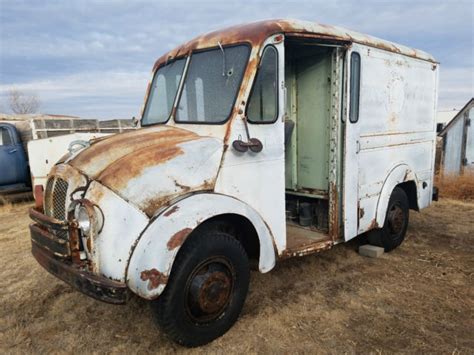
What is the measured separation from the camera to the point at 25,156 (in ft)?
31.7

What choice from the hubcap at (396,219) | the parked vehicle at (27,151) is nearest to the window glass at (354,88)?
the hubcap at (396,219)

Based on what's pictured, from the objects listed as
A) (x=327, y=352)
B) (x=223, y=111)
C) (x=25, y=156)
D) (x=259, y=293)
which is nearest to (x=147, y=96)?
(x=223, y=111)

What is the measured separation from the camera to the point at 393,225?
4887 millimetres

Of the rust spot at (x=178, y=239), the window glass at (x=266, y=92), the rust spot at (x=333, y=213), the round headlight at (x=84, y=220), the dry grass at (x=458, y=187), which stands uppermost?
the window glass at (x=266, y=92)

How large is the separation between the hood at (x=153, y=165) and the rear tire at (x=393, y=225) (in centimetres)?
294

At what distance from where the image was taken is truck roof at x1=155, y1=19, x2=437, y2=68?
3.14 m

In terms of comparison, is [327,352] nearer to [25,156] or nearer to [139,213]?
[139,213]

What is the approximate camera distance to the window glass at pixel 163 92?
12.1 ft

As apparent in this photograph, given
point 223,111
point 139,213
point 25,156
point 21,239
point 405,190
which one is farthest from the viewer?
point 25,156

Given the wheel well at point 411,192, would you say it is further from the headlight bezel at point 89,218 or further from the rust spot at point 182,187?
the headlight bezel at point 89,218

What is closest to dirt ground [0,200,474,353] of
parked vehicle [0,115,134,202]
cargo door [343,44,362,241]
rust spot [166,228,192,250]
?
cargo door [343,44,362,241]

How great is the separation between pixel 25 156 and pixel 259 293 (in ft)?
28.0

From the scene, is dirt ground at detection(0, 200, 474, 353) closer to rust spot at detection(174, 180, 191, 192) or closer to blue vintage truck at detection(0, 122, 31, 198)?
rust spot at detection(174, 180, 191, 192)

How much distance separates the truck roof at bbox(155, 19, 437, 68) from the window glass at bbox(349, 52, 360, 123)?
202 mm
